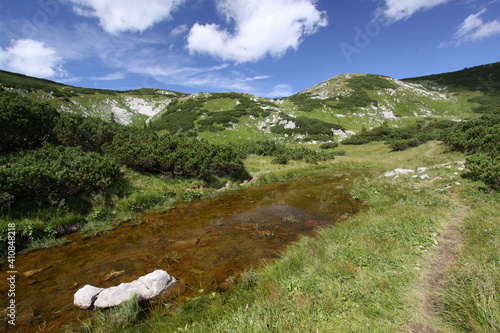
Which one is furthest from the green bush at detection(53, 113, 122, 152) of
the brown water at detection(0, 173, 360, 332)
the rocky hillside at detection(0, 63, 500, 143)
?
the rocky hillside at detection(0, 63, 500, 143)

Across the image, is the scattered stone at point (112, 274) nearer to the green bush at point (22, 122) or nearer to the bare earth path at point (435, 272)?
the bare earth path at point (435, 272)

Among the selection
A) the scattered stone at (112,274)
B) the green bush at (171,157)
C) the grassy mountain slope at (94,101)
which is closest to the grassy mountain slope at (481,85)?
the green bush at (171,157)

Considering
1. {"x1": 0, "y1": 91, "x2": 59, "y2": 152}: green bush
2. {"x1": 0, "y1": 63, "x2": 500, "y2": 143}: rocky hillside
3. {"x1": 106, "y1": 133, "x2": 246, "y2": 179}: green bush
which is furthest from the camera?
{"x1": 0, "y1": 63, "x2": 500, "y2": 143}: rocky hillside

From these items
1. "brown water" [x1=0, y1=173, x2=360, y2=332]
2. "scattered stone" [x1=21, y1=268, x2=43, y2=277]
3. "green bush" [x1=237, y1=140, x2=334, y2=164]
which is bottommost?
"brown water" [x1=0, y1=173, x2=360, y2=332]

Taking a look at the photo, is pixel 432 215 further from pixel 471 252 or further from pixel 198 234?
pixel 198 234

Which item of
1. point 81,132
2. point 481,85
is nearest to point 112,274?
point 81,132

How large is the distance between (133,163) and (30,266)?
9758 mm

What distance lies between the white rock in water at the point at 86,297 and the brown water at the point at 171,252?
136 mm

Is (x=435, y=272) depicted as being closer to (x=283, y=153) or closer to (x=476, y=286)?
(x=476, y=286)

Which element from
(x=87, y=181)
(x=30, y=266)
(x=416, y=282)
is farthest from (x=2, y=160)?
(x=416, y=282)

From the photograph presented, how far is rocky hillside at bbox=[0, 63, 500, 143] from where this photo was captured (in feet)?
154

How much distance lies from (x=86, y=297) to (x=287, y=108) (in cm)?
6877

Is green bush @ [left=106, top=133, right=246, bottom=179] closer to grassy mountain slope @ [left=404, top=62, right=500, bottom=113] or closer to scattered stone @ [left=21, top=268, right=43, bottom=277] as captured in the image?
scattered stone @ [left=21, top=268, right=43, bottom=277]

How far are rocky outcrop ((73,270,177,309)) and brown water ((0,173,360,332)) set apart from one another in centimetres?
24
